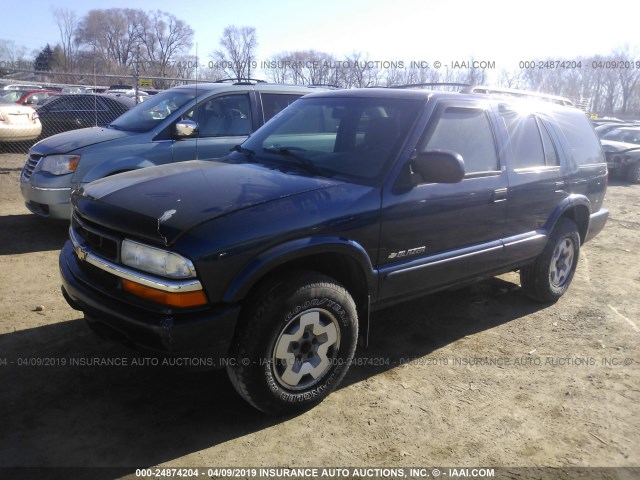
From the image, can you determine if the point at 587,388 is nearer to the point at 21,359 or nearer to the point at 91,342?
the point at 91,342

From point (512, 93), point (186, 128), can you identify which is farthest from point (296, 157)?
point (186, 128)

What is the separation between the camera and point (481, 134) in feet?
13.4

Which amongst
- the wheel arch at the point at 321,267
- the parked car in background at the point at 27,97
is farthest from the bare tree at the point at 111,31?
the wheel arch at the point at 321,267

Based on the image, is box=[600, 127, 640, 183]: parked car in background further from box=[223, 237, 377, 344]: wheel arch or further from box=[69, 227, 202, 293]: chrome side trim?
box=[69, 227, 202, 293]: chrome side trim

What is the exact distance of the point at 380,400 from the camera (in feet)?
10.9

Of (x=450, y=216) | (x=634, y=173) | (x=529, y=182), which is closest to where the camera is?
(x=450, y=216)

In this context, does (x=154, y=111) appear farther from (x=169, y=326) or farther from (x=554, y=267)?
(x=554, y=267)

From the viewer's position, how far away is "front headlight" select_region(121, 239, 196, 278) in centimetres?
260

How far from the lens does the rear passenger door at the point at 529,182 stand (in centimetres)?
428

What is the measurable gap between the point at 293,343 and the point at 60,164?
4419 mm

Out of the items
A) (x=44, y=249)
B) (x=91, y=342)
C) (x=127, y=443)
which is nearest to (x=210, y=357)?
(x=127, y=443)

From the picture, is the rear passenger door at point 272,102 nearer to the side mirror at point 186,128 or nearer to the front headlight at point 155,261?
the side mirror at point 186,128

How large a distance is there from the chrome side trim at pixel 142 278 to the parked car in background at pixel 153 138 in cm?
324

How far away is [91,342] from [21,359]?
455mm
